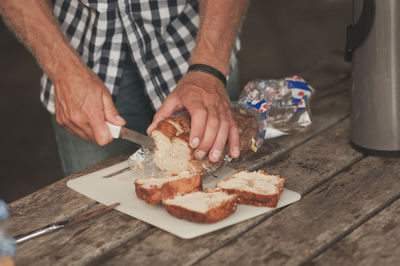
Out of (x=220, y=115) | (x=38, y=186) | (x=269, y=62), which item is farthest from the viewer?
(x=269, y=62)

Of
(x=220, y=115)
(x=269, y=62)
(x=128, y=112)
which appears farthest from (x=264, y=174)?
(x=269, y=62)

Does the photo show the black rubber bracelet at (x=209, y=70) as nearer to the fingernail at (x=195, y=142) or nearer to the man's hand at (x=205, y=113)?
the man's hand at (x=205, y=113)

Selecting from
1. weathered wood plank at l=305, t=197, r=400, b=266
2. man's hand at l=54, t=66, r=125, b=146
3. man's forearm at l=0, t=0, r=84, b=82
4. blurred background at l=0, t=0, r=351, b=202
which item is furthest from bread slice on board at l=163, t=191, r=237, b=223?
blurred background at l=0, t=0, r=351, b=202

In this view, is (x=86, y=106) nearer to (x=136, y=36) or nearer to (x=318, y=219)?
(x=136, y=36)

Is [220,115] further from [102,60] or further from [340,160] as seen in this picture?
[102,60]

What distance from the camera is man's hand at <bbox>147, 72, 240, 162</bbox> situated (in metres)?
1.49

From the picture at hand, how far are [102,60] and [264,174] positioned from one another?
0.78 metres

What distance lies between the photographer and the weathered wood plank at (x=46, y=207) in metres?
1.35

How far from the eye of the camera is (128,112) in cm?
199

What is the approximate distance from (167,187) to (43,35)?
2.44 feet

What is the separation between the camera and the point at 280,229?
1.22 m

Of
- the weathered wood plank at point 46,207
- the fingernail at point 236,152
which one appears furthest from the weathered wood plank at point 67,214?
the fingernail at point 236,152

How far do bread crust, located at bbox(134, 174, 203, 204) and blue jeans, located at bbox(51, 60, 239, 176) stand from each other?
25.0 inches

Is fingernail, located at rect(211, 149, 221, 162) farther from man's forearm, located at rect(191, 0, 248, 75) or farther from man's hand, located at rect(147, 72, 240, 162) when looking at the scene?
man's forearm, located at rect(191, 0, 248, 75)
